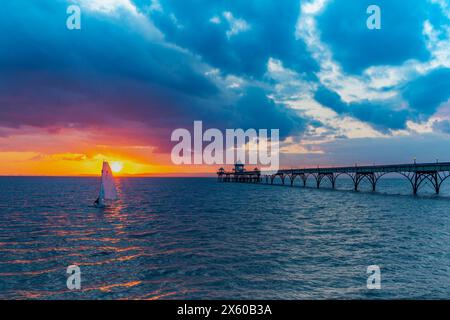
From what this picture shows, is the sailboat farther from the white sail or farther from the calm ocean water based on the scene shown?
the calm ocean water

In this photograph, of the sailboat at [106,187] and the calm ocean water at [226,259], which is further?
the sailboat at [106,187]

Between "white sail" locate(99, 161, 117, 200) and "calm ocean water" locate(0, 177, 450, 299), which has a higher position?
"white sail" locate(99, 161, 117, 200)

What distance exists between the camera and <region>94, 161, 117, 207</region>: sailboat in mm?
51906

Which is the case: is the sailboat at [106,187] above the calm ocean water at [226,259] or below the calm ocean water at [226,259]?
above

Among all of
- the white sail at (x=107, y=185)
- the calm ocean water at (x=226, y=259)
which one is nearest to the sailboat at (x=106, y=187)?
the white sail at (x=107, y=185)

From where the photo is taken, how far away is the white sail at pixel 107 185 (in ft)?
171

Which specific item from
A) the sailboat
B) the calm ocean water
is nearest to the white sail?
the sailboat

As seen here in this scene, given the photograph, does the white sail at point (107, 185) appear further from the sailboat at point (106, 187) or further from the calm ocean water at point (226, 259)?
the calm ocean water at point (226, 259)

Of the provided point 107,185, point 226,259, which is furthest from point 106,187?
point 226,259

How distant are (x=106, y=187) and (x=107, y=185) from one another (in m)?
0.39

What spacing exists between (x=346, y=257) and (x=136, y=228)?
20.5m

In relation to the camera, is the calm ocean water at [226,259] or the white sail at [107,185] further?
the white sail at [107,185]

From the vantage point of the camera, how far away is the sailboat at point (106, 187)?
51.9 meters
